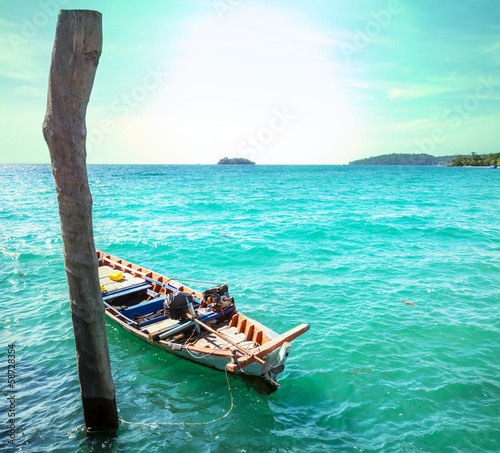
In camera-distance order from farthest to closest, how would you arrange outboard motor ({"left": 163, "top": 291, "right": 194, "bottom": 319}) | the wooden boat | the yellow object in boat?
the yellow object in boat, outboard motor ({"left": 163, "top": 291, "right": 194, "bottom": 319}), the wooden boat

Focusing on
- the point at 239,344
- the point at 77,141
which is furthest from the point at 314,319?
the point at 77,141

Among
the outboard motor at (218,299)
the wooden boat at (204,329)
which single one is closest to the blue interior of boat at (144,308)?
the wooden boat at (204,329)

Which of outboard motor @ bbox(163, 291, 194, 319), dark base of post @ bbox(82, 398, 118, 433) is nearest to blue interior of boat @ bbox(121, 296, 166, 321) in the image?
outboard motor @ bbox(163, 291, 194, 319)

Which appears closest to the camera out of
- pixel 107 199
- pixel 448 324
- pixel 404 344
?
pixel 404 344

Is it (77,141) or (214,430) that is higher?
(77,141)

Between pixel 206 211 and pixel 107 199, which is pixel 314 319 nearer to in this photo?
pixel 206 211

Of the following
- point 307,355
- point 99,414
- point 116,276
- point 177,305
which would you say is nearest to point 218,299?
point 177,305

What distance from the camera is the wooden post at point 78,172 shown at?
4.92 m

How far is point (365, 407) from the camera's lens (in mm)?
8102

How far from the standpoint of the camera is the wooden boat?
805 cm

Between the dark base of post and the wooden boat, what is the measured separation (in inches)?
97.4

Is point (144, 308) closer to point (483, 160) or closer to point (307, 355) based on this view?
point (307, 355)

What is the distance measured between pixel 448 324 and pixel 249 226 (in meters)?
18.8

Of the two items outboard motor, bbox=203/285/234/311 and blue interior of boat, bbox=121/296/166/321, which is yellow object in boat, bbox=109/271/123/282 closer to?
blue interior of boat, bbox=121/296/166/321
